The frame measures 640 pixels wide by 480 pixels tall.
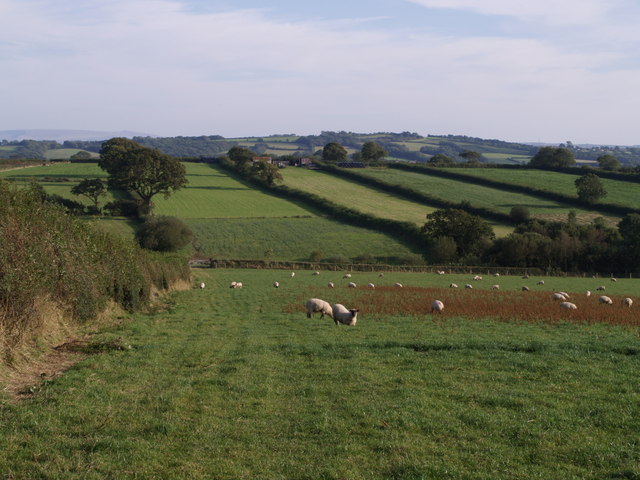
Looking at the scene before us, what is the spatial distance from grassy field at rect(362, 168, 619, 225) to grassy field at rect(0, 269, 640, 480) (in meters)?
74.0

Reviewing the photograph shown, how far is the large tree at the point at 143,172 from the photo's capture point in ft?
282

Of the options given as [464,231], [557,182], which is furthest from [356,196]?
[557,182]

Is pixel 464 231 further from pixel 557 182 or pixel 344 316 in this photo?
pixel 344 316

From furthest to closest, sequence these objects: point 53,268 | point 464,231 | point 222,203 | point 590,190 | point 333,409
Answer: point 222,203, point 590,190, point 464,231, point 53,268, point 333,409

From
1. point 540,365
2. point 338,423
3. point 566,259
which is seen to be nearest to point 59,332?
point 338,423

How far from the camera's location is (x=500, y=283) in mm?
50781

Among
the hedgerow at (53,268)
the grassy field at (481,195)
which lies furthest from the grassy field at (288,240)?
the hedgerow at (53,268)

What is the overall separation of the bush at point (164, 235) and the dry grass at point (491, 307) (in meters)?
39.2

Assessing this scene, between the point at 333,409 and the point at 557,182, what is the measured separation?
11073 cm

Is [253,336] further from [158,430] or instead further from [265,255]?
[265,255]

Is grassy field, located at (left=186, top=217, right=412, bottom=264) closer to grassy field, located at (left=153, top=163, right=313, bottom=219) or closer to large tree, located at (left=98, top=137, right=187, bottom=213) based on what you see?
grassy field, located at (left=153, top=163, right=313, bottom=219)

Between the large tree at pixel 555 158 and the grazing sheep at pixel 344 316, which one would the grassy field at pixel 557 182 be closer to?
the large tree at pixel 555 158

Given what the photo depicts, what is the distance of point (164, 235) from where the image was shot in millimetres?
70750

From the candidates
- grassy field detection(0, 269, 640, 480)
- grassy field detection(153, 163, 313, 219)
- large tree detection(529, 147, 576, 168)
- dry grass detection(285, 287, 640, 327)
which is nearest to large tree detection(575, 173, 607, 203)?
grassy field detection(153, 163, 313, 219)
